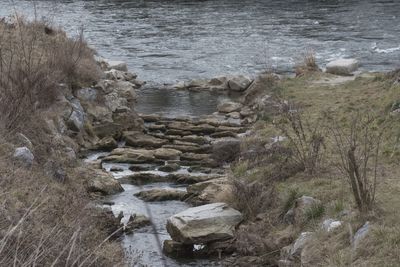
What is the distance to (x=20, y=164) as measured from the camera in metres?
10.4

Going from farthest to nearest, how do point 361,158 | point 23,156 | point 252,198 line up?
point 252,198, point 361,158, point 23,156

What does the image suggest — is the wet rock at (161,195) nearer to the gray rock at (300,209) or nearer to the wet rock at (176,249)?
the wet rock at (176,249)

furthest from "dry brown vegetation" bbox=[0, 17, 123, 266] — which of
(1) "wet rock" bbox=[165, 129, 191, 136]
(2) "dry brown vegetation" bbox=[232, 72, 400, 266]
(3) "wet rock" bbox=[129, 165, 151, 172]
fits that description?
(1) "wet rock" bbox=[165, 129, 191, 136]

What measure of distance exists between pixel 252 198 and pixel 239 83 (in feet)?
40.9

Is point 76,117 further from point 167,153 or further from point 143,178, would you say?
point 143,178

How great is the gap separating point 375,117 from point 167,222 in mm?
5478

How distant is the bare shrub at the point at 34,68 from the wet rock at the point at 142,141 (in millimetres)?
2131

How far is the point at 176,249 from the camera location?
33.7ft

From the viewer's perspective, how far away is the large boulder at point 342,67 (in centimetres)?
2289

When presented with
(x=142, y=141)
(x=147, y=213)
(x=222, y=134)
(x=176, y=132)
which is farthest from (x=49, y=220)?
(x=176, y=132)

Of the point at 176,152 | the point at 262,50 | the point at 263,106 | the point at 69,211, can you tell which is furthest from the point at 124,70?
the point at 69,211

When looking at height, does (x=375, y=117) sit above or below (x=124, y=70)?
above

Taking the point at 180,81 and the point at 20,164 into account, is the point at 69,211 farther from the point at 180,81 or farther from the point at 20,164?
the point at 180,81

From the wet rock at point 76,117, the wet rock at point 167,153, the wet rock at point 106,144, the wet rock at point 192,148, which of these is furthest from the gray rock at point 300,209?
the wet rock at point 76,117
